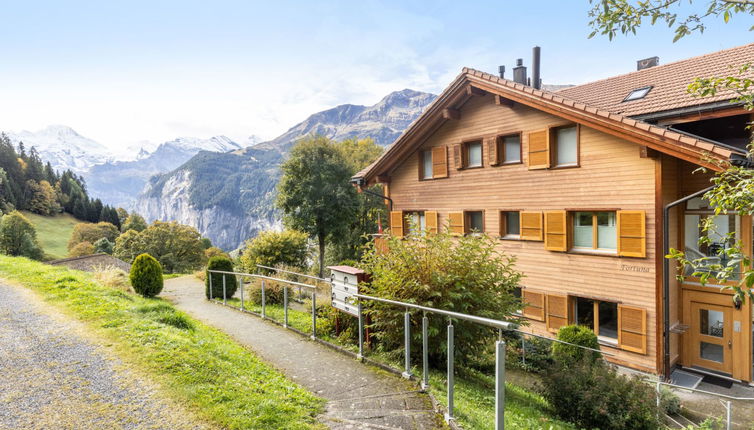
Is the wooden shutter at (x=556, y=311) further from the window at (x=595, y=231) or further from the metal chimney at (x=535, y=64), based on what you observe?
the metal chimney at (x=535, y=64)

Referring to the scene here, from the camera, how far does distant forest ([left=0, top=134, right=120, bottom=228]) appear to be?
256ft

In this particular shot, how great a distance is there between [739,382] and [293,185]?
2461 cm

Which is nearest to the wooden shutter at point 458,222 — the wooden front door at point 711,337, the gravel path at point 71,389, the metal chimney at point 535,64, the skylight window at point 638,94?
the skylight window at point 638,94

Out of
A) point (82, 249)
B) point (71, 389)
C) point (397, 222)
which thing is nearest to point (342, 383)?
point (71, 389)

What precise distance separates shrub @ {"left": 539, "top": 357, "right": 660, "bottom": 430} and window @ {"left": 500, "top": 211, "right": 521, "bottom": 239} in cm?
715

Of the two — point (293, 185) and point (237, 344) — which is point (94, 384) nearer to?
point (237, 344)

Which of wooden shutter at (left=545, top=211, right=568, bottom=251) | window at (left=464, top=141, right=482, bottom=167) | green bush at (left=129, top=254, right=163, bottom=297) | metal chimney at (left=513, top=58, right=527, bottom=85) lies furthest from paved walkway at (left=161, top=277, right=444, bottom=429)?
metal chimney at (left=513, top=58, right=527, bottom=85)

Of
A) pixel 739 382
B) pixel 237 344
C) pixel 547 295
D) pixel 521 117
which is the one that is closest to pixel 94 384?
pixel 237 344

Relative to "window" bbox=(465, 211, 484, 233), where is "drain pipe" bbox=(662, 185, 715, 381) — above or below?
below

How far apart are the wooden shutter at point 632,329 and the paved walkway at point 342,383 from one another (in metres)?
8.49

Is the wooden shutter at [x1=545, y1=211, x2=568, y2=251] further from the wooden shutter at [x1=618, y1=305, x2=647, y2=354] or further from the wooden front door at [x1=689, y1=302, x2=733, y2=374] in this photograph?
the wooden front door at [x1=689, y1=302, x2=733, y2=374]

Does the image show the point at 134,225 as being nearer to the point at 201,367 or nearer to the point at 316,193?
the point at 316,193

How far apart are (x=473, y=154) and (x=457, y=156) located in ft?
1.90

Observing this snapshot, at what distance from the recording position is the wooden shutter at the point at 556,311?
12.5 m
